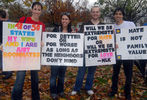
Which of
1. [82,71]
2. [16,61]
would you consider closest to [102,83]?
[82,71]

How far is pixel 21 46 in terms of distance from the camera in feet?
10.4

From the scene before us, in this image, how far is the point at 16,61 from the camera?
10.3 ft

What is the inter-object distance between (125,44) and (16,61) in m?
2.52

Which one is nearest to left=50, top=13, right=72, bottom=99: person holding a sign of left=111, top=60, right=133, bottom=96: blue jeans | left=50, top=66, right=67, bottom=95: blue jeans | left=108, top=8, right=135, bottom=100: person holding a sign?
left=50, top=66, right=67, bottom=95: blue jeans

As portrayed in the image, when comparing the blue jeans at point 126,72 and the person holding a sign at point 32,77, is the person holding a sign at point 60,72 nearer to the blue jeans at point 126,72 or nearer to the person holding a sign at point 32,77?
the person holding a sign at point 32,77

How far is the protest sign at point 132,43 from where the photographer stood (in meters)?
3.56

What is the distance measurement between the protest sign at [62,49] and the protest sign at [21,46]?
0.76ft

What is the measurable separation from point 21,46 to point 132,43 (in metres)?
2.55

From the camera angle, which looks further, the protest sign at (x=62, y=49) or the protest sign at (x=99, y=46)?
the protest sign at (x=99, y=46)

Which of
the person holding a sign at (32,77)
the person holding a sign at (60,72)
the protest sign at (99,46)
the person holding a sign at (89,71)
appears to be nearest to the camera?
the person holding a sign at (32,77)

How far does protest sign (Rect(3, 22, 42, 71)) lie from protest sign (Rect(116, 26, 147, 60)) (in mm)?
1915

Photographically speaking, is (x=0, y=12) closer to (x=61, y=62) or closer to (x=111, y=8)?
(x=61, y=62)

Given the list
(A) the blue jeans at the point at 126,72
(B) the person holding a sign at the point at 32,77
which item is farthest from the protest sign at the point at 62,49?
(A) the blue jeans at the point at 126,72

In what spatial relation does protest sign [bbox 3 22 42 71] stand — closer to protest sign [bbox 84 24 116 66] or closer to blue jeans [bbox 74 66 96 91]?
blue jeans [bbox 74 66 96 91]
